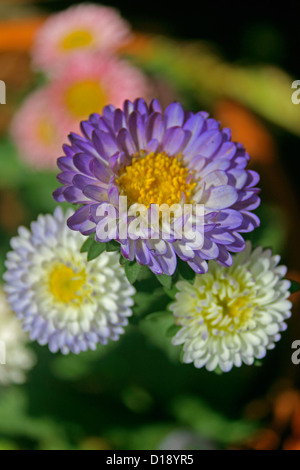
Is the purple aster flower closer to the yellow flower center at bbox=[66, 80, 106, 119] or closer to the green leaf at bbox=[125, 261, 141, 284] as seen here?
the green leaf at bbox=[125, 261, 141, 284]

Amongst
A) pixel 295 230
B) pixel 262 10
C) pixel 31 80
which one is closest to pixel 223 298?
pixel 295 230

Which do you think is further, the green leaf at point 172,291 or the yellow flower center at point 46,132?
the yellow flower center at point 46,132

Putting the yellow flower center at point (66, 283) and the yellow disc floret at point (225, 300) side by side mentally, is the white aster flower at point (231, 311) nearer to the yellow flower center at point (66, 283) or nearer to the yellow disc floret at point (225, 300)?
the yellow disc floret at point (225, 300)

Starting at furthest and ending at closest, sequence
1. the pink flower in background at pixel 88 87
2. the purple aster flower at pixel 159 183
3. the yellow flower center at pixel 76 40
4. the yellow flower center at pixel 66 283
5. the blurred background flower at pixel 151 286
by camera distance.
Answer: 1. the yellow flower center at pixel 76 40
2. the pink flower in background at pixel 88 87
3. the blurred background flower at pixel 151 286
4. the yellow flower center at pixel 66 283
5. the purple aster flower at pixel 159 183

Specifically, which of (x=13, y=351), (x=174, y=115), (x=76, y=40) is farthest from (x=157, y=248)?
(x=76, y=40)

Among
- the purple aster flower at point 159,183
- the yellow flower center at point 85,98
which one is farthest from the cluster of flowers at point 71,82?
the purple aster flower at point 159,183

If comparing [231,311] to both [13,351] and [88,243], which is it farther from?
[13,351]
